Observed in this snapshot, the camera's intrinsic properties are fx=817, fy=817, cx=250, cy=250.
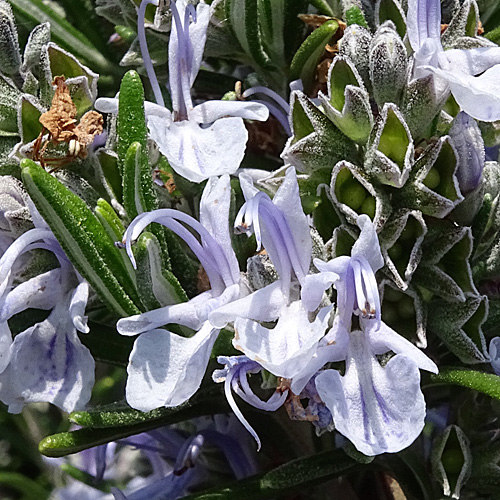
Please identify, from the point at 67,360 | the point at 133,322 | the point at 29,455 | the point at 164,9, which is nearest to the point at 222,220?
the point at 133,322

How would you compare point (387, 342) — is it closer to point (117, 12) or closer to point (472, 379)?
point (472, 379)

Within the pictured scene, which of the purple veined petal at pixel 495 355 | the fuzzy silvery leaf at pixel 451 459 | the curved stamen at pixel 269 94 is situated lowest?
the fuzzy silvery leaf at pixel 451 459

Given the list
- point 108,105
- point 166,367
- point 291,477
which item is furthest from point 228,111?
point 291,477

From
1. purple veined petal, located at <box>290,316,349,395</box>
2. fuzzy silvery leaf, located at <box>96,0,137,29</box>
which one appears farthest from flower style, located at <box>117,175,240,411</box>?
fuzzy silvery leaf, located at <box>96,0,137,29</box>

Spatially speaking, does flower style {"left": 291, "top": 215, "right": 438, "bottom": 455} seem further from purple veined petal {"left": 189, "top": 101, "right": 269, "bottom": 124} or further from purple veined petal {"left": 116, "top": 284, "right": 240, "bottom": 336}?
purple veined petal {"left": 189, "top": 101, "right": 269, "bottom": 124}

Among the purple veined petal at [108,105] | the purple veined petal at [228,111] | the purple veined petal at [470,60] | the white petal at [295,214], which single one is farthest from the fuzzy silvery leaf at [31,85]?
the purple veined petal at [470,60]

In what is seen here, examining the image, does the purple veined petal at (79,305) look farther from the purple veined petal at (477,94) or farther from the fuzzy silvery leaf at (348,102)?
the purple veined petal at (477,94)
